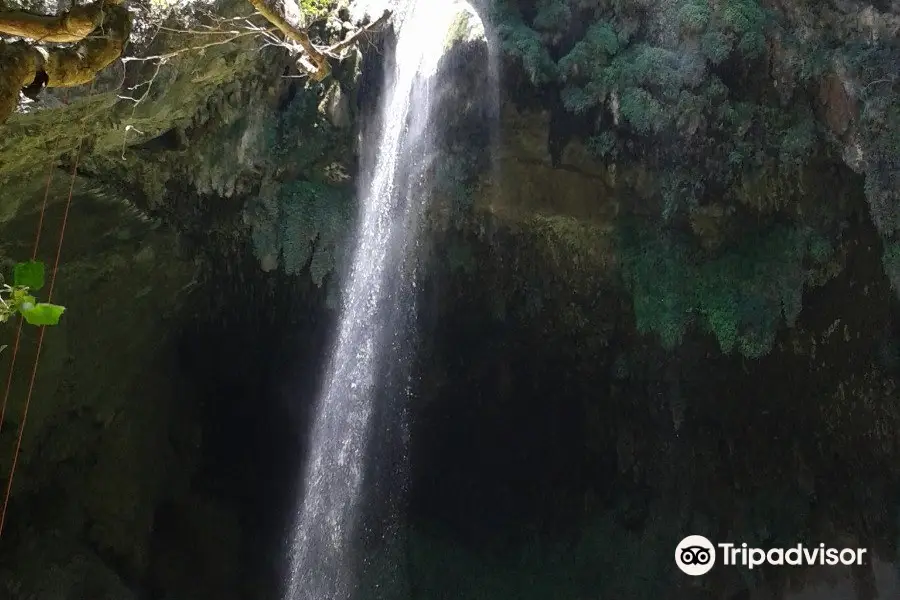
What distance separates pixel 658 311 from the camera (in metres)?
7.82

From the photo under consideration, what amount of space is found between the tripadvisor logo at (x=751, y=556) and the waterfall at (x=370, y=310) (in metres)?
3.95

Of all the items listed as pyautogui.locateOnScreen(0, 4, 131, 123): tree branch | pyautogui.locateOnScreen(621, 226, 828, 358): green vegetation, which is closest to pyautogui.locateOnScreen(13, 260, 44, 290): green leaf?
pyautogui.locateOnScreen(0, 4, 131, 123): tree branch

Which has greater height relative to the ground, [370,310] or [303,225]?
[303,225]

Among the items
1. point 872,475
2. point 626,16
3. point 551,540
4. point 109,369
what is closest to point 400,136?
Answer: point 626,16

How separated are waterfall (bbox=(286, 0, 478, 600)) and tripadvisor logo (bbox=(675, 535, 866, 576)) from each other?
3950 mm

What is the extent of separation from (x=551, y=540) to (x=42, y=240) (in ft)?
21.6

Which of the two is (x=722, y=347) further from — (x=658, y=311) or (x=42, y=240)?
(x=42, y=240)

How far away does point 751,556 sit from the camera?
7672mm

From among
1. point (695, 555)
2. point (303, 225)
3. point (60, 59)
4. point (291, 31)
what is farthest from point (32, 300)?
point (695, 555)

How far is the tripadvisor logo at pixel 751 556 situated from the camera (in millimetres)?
7539

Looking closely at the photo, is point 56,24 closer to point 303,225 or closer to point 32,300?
point 32,300

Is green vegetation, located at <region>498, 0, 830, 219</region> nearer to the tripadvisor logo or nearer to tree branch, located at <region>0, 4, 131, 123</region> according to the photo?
the tripadvisor logo

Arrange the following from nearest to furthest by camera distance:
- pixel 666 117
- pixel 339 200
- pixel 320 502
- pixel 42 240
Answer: pixel 42 240 → pixel 666 117 → pixel 339 200 → pixel 320 502

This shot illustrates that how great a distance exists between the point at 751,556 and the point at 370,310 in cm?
521
